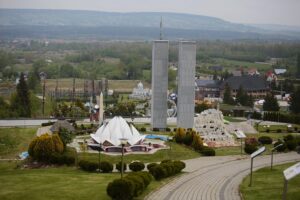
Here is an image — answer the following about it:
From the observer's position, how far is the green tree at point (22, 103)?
50.8 meters

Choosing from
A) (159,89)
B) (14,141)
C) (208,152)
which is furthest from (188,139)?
(14,141)

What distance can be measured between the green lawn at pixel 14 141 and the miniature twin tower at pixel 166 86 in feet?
30.1

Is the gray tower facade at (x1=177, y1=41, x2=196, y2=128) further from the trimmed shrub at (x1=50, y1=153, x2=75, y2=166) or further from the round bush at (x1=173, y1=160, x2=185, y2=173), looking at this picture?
the round bush at (x1=173, y1=160, x2=185, y2=173)

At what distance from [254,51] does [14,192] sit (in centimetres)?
13614

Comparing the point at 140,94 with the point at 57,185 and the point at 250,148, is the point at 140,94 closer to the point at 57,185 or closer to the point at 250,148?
the point at 250,148

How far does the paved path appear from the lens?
1997cm

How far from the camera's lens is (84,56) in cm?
12938

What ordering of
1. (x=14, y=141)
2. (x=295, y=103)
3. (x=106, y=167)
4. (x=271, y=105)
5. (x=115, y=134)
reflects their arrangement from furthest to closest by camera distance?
(x=271, y=105) → (x=295, y=103) → (x=14, y=141) → (x=115, y=134) → (x=106, y=167)

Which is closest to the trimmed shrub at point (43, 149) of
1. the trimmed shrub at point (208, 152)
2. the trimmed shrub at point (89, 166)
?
the trimmed shrub at point (89, 166)

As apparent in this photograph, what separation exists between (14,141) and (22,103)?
19.0 metres

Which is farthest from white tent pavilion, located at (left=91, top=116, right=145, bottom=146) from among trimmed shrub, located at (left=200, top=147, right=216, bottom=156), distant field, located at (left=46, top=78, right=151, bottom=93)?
distant field, located at (left=46, top=78, right=151, bottom=93)

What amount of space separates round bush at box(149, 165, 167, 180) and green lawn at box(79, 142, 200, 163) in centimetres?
653

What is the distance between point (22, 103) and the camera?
51812 mm

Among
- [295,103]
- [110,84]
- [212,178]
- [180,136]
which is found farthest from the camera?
[110,84]
